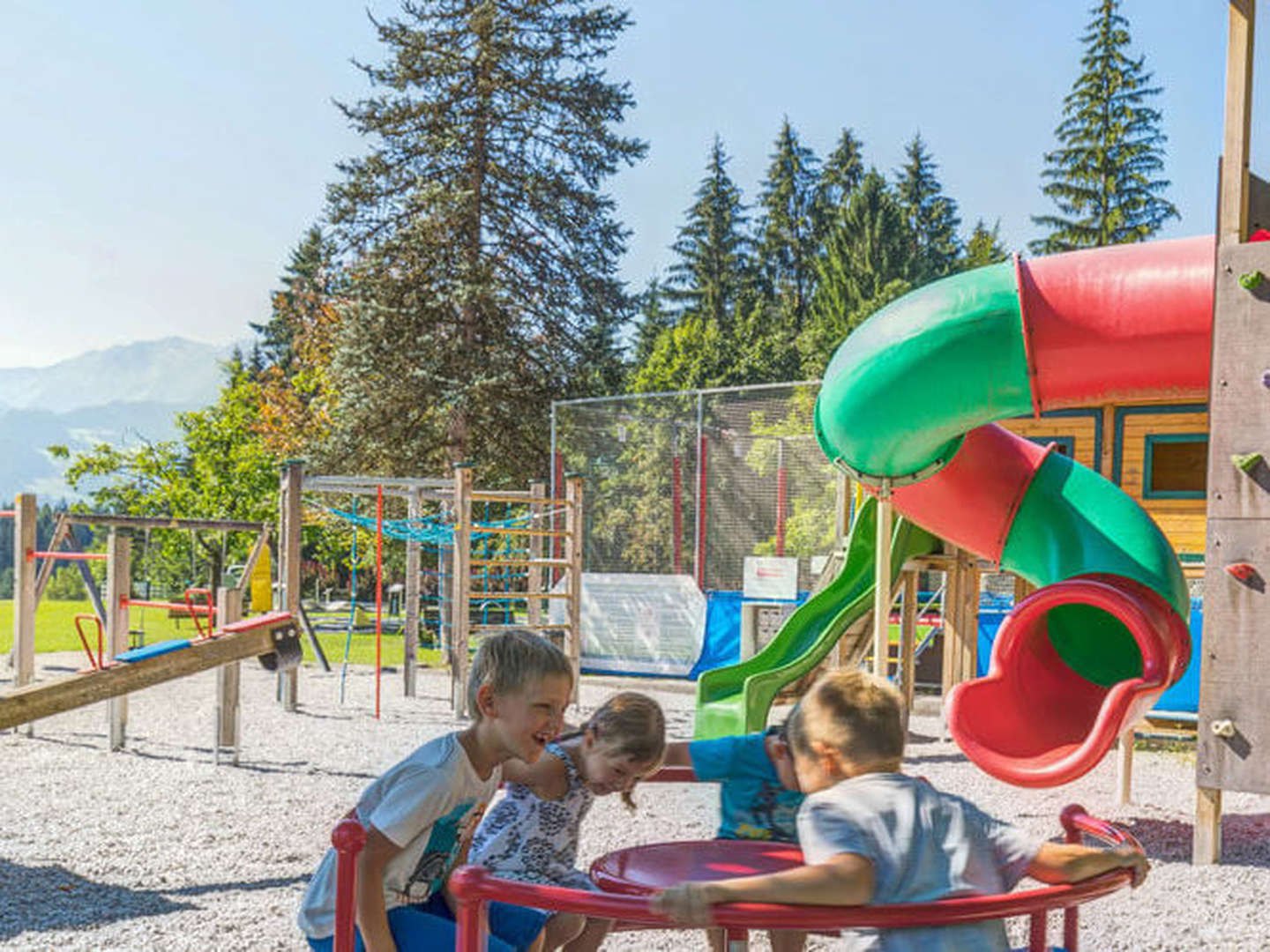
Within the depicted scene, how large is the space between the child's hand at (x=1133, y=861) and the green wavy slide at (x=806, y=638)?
6.68m

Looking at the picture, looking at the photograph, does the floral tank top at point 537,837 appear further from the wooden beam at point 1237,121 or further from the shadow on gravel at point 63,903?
the wooden beam at point 1237,121

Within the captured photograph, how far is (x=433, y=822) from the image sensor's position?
2480mm

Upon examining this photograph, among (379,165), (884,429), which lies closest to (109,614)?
(884,429)

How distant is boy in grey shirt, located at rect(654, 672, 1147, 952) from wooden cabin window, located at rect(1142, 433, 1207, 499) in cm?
1221

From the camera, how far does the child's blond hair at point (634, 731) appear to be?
276 centimetres

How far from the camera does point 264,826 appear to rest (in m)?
6.76

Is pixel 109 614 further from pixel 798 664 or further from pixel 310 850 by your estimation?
pixel 798 664

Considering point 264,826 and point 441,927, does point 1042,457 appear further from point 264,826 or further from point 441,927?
point 441,927

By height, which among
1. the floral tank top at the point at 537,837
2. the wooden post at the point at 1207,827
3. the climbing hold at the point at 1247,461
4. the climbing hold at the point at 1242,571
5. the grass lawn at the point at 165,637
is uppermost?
the climbing hold at the point at 1247,461

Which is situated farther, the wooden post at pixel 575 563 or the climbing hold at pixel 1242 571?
the wooden post at pixel 575 563

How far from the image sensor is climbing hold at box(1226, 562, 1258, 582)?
19.1 ft

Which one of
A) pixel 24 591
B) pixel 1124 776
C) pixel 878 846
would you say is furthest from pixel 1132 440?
pixel 878 846

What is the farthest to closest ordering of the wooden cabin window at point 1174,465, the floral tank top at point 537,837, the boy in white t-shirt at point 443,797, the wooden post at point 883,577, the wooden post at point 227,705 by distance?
the wooden cabin window at point 1174,465 < the wooden post at point 227,705 < the wooden post at point 883,577 < the floral tank top at point 537,837 < the boy in white t-shirt at point 443,797

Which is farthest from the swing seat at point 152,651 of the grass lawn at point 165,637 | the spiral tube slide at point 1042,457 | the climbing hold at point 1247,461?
the grass lawn at point 165,637
